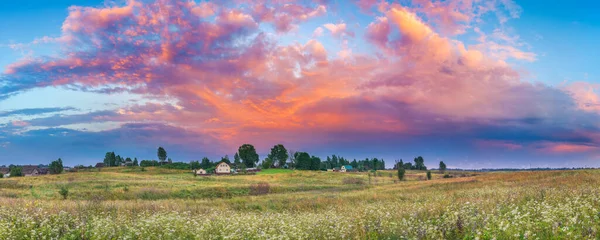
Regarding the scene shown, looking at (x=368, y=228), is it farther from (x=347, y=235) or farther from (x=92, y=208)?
(x=92, y=208)

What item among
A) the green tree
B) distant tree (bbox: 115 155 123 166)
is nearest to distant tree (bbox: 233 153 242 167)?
the green tree

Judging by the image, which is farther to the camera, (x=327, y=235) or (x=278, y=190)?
(x=278, y=190)

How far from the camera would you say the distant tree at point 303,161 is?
165 metres

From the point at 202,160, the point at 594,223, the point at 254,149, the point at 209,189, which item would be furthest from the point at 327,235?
the point at 202,160

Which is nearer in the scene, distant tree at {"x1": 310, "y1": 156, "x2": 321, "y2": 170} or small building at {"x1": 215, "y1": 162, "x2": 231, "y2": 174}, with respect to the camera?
small building at {"x1": 215, "y1": 162, "x2": 231, "y2": 174}

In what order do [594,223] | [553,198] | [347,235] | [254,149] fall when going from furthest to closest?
1. [254,149]
2. [553,198]
3. [347,235]
4. [594,223]

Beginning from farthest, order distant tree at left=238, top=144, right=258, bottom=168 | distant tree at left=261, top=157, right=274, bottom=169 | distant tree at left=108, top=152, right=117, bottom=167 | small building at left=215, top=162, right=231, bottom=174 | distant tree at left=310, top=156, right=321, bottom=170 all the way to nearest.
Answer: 1. distant tree at left=108, top=152, right=117, bottom=167
2. distant tree at left=310, top=156, right=321, bottom=170
3. distant tree at left=238, top=144, right=258, bottom=168
4. distant tree at left=261, top=157, right=274, bottom=169
5. small building at left=215, top=162, right=231, bottom=174

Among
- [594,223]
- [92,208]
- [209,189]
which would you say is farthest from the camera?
[209,189]

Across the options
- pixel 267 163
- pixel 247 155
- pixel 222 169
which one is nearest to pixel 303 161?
pixel 267 163

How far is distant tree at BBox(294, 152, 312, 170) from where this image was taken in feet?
540

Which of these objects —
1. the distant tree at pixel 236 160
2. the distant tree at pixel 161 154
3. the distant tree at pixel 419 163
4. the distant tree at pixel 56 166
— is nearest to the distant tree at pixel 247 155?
the distant tree at pixel 236 160

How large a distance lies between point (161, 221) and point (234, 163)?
159931 millimetres

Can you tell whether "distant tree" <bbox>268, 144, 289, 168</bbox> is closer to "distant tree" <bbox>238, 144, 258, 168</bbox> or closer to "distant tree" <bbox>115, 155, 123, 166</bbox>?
"distant tree" <bbox>238, 144, 258, 168</bbox>

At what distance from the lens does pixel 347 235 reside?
9688 millimetres
